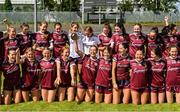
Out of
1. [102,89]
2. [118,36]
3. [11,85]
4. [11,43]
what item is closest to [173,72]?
[102,89]

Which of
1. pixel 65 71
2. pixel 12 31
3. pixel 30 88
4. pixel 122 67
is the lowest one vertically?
pixel 30 88

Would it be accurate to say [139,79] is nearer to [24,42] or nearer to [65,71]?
[65,71]

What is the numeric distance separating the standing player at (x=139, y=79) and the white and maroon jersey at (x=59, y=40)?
2.35m

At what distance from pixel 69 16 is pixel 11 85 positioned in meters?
44.0

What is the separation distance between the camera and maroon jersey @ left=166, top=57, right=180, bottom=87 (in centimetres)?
937

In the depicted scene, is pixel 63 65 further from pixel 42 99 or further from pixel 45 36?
pixel 45 36

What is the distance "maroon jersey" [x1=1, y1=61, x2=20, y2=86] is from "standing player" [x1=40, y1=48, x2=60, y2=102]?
22.0 inches

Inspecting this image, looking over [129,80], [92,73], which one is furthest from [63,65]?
[129,80]

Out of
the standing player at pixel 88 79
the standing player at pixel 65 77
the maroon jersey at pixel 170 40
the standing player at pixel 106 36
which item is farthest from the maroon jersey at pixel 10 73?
the maroon jersey at pixel 170 40

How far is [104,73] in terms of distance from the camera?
9531 millimetres

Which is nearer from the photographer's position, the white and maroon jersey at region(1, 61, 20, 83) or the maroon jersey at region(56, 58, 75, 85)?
the white and maroon jersey at region(1, 61, 20, 83)

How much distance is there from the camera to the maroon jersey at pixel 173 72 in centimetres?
937

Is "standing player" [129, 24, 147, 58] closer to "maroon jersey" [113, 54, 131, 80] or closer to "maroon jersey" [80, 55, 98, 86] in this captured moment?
"maroon jersey" [113, 54, 131, 80]

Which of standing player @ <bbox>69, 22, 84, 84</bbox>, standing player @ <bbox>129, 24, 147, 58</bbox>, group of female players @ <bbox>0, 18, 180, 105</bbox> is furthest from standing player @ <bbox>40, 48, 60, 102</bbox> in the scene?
standing player @ <bbox>129, 24, 147, 58</bbox>
